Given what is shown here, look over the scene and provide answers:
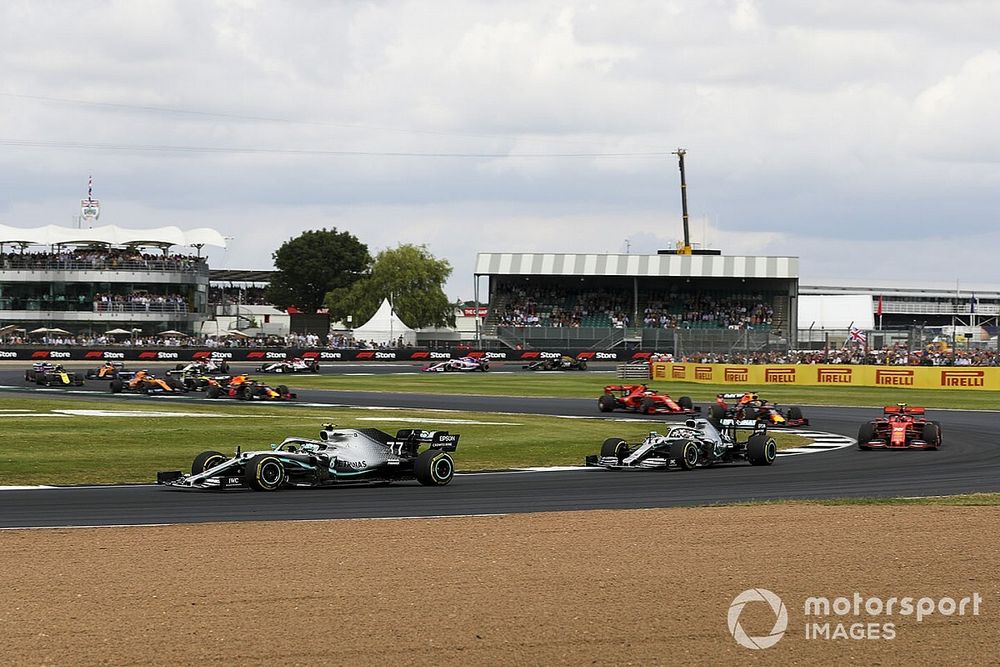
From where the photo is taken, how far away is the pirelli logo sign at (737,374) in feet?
208

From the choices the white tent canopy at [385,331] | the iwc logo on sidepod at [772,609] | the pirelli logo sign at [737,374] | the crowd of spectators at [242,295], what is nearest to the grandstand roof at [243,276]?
the crowd of spectators at [242,295]

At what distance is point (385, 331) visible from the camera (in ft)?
326

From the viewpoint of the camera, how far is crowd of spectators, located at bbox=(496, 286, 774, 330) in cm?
9888

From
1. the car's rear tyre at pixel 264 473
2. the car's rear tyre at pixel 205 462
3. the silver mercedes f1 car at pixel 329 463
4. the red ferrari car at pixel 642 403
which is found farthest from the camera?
the red ferrari car at pixel 642 403

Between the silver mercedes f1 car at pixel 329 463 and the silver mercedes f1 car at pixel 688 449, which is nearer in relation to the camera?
the silver mercedes f1 car at pixel 329 463

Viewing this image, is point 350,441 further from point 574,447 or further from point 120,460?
point 574,447

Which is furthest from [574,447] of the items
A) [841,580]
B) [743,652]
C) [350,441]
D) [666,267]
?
[666,267]

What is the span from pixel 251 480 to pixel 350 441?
208 centimetres

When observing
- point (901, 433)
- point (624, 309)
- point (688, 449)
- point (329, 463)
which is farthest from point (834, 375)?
point (329, 463)

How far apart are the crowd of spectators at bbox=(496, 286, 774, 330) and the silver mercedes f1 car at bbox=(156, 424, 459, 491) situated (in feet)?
246

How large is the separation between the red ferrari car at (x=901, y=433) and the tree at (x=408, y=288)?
9448 centimetres

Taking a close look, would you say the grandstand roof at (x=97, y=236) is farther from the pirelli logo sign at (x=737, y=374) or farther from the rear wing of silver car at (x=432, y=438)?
the rear wing of silver car at (x=432, y=438)

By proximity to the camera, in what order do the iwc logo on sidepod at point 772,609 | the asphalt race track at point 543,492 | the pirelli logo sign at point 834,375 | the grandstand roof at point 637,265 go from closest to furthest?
the iwc logo on sidepod at point 772,609 → the asphalt race track at point 543,492 → the pirelli logo sign at point 834,375 → the grandstand roof at point 637,265

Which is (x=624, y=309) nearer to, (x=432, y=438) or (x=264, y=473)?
(x=432, y=438)
